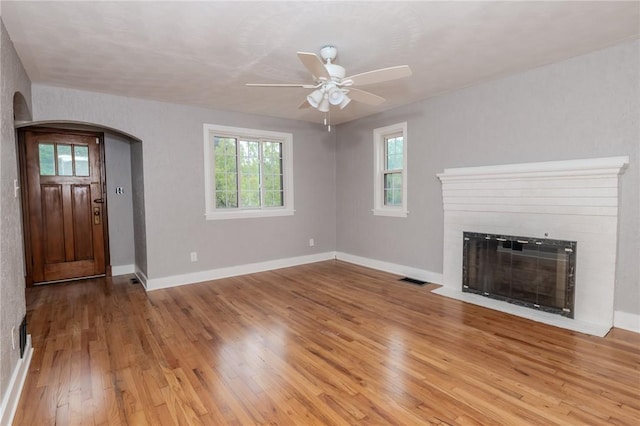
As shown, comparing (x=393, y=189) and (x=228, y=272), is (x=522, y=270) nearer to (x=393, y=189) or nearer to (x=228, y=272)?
(x=393, y=189)

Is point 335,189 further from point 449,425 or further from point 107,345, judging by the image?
point 449,425

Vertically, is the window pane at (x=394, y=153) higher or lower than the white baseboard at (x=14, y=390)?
higher

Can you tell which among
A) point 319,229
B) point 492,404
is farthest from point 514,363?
point 319,229

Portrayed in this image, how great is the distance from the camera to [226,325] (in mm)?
3254

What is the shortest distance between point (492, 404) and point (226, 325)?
235cm

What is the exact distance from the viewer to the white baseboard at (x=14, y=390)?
185 centimetres

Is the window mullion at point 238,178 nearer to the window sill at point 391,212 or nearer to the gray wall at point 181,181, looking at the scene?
the gray wall at point 181,181

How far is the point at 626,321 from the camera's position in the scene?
3.00 meters

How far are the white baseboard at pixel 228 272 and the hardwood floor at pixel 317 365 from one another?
2.15 ft

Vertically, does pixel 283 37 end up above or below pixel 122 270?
above

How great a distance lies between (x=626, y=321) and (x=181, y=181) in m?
5.30

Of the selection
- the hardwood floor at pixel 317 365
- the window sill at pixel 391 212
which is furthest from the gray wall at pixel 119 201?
the window sill at pixel 391 212

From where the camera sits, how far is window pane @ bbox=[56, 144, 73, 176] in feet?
16.0

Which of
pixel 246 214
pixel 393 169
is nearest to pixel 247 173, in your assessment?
pixel 246 214
